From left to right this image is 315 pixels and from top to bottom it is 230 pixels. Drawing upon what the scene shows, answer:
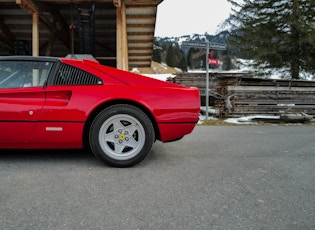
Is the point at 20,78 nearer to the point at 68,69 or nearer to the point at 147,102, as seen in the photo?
the point at 68,69

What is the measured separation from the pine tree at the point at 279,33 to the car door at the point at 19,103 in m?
13.2

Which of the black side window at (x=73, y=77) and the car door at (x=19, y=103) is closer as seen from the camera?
the car door at (x=19, y=103)

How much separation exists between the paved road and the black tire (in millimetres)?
123

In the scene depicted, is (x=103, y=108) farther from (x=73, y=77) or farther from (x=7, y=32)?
(x=7, y=32)

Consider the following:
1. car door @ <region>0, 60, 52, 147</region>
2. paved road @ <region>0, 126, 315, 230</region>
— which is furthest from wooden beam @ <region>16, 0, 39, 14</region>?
paved road @ <region>0, 126, 315, 230</region>

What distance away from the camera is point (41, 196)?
1824 millimetres

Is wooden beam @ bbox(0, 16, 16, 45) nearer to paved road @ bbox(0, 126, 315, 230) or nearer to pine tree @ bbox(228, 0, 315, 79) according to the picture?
paved road @ bbox(0, 126, 315, 230)

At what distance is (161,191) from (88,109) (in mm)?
1101

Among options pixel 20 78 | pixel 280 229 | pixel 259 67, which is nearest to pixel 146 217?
pixel 280 229

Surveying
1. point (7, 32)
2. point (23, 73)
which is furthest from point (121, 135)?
point (7, 32)

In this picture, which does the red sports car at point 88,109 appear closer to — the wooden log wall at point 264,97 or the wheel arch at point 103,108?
the wheel arch at point 103,108

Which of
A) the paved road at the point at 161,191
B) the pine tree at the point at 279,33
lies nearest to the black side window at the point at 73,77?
the paved road at the point at 161,191

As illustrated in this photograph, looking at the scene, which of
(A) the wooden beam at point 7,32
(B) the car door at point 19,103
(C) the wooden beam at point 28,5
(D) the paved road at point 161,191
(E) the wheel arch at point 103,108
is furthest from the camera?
(A) the wooden beam at point 7,32

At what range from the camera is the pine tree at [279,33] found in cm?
1280
